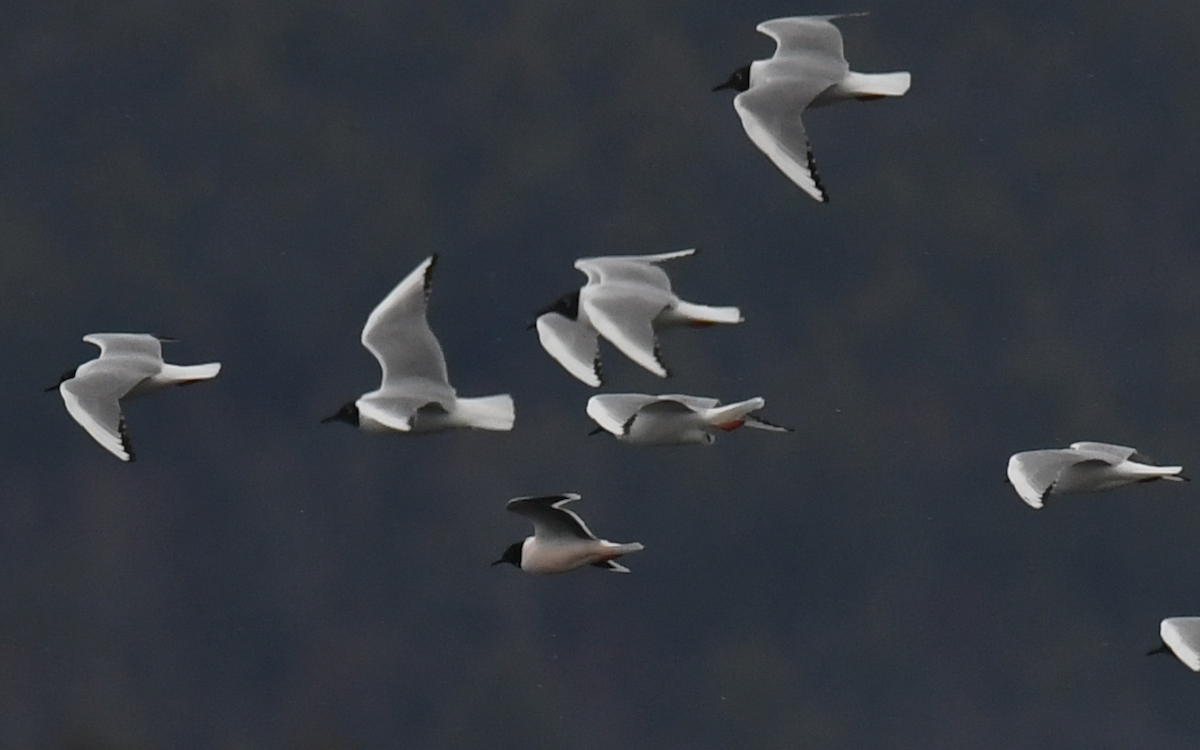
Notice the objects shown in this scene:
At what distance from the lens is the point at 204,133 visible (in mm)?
57281

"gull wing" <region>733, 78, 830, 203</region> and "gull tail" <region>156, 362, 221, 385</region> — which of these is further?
"gull tail" <region>156, 362, 221, 385</region>

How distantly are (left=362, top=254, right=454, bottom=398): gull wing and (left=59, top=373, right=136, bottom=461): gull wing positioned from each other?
1412 millimetres

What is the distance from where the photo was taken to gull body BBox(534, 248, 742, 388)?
1433 cm

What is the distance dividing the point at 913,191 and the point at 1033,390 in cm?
642

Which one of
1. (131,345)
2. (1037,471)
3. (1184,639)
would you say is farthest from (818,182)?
Result: (131,345)

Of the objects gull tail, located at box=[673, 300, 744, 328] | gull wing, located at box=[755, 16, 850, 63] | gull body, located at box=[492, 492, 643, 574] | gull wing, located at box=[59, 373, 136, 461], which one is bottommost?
gull body, located at box=[492, 492, 643, 574]

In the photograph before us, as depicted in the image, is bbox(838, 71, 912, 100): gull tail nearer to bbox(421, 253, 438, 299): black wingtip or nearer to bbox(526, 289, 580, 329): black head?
bbox(526, 289, 580, 329): black head

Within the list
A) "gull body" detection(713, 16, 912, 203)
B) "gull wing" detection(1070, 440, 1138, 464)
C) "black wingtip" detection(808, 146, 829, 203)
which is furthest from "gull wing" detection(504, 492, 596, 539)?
"gull wing" detection(1070, 440, 1138, 464)

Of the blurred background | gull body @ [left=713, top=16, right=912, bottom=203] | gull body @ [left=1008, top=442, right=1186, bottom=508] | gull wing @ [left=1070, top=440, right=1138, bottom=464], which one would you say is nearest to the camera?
gull body @ [left=1008, top=442, right=1186, bottom=508]

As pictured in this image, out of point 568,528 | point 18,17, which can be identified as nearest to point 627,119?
point 18,17

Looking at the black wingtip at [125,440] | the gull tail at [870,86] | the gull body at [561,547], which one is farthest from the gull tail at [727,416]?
the black wingtip at [125,440]

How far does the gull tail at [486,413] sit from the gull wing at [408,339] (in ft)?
0.56

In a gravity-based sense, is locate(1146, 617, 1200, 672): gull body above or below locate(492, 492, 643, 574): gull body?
below

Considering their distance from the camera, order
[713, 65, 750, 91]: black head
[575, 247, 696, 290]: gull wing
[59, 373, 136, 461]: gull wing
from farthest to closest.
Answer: [713, 65, 750, 91]: black head
[575, 247, 696, 290]: gull wing
[59, 373, 136, 461]: gull wing
